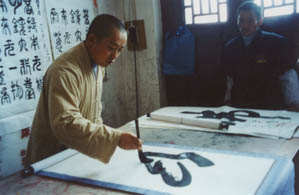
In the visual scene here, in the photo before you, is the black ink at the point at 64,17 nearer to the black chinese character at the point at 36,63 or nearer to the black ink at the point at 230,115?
the black chinese character at the point at 36,63

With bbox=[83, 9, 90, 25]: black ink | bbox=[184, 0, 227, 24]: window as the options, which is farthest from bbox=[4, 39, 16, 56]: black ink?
bbox=[184, 0, 227, 24]: window

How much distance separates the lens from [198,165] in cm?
131

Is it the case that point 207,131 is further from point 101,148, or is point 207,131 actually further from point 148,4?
point 148,4

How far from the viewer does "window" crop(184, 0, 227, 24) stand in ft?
11.1

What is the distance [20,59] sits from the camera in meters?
2.63

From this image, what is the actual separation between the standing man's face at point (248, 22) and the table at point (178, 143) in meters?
1.45

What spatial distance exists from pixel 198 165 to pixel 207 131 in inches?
20.6

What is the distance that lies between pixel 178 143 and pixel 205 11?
2298mm

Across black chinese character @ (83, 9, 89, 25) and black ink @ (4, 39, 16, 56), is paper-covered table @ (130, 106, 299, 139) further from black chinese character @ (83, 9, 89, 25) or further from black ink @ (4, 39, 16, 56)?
black chinese character @ (83, 9, 89, 25)

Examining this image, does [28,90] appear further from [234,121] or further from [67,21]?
[234,121]

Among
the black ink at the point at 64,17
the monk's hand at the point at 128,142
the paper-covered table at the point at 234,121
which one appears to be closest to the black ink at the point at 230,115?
the paper-covered table at the point at 234,121

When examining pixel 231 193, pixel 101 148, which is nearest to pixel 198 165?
pixel 231 193

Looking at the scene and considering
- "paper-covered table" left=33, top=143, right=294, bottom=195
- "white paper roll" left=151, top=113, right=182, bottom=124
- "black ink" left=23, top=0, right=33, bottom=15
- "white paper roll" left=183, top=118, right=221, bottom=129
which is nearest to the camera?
"paper-covered table" left=33, top=143, right=294, bottom=195

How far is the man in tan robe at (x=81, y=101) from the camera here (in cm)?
129
